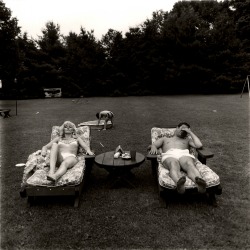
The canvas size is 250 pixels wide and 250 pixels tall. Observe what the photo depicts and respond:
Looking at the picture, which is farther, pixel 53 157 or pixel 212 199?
pixel 53 157

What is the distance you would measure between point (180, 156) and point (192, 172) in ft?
2.30

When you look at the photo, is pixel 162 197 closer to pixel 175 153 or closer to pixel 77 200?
pixel 175 153

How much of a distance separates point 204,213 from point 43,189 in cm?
273

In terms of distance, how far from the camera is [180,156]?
6.20 metres

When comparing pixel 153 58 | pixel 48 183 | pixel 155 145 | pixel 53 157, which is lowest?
pixel 48 183

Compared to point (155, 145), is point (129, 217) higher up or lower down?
lower down

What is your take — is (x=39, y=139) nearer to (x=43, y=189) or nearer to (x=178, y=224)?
(x=43, y=189)

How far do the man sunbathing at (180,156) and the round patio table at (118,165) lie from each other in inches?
20.8

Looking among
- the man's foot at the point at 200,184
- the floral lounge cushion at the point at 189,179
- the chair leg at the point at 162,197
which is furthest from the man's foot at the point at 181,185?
the chair leg at the point at 162,197

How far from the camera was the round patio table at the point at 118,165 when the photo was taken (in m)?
6.02

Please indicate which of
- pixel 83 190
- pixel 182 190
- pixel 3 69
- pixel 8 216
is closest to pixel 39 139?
pixel 83 190

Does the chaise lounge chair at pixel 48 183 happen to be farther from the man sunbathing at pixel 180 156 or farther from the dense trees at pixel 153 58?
the dense trees at pixel 153 58

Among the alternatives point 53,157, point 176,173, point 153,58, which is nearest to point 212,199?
point 176,173

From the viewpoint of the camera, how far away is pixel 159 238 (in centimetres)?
446
